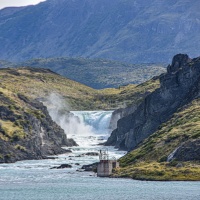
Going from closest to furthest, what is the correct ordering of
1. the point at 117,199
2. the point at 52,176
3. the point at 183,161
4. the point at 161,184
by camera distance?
the point at 117,199
the point at 161,184
the point at 183,161
the point at 52,176

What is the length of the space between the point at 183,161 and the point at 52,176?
33.3 metres

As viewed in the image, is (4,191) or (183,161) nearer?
(4,191)

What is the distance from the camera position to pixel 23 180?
7308 inches

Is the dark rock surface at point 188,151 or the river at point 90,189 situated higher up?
the dark rock surface at point 188,151

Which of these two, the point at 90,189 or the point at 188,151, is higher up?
the point at 188,151

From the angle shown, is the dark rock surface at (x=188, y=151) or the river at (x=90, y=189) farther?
the dark rock surface at (x=188, y=151)

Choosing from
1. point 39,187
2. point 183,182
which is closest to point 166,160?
point 183,182

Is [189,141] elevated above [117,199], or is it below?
above

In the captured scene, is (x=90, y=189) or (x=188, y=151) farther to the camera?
(x=188, y=151)

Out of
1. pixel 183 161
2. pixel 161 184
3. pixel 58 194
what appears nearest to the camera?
pixel 58 194

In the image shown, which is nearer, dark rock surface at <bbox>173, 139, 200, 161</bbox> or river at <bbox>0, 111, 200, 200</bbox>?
river at <bbox>0, 111, 200, 200</bbox>

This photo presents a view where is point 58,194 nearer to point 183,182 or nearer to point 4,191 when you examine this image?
point 4,191

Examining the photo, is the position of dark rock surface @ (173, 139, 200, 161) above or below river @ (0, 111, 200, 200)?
above

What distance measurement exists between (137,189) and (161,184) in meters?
9.02
